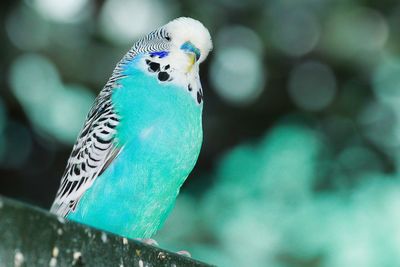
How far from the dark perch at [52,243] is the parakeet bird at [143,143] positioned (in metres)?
1.23

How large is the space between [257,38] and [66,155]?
6.75 ft

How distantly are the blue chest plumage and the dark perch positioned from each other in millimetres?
1225

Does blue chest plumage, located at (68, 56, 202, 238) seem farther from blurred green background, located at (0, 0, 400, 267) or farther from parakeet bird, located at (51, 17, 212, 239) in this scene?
blurred green background, located at (0, 0, 400, 267)

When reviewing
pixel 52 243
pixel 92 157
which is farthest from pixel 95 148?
pixel 52 243

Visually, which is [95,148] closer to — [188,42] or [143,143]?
[143,143]

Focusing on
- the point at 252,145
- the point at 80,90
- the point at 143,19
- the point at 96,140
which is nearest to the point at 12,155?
the point at 80,90

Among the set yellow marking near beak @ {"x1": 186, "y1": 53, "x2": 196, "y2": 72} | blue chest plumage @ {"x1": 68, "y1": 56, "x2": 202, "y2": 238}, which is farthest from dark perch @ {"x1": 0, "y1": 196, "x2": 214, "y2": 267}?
yellow marking near beak @ {"x1": 186, "y1": 53, "x2": 196, "y2": 72}

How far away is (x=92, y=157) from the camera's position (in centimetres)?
372

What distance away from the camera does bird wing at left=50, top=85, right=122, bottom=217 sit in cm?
368

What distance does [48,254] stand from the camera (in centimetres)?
206

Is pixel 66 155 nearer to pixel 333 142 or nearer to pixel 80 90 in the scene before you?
pixel 80 90

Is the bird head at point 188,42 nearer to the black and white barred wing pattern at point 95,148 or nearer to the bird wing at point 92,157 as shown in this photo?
the black and white barred wing pattern at point 95,148

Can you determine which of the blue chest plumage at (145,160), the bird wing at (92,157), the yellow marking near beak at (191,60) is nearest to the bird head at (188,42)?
the yellow marking near beak at (191,60)

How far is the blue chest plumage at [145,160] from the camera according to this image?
3602 mm
